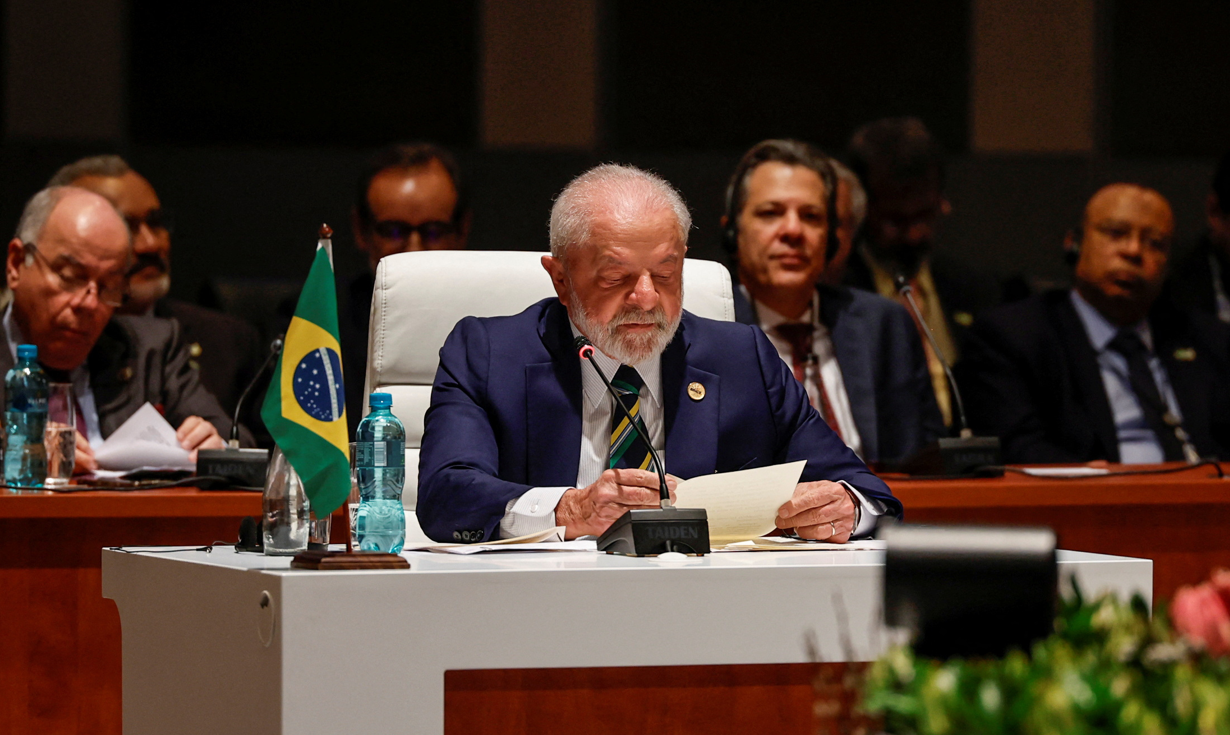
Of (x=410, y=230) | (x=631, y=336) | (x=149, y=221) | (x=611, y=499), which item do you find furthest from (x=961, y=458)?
(x=149, y=221)

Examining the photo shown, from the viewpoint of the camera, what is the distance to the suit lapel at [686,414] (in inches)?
89.4

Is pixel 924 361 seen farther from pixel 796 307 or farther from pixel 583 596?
pixel 583 596

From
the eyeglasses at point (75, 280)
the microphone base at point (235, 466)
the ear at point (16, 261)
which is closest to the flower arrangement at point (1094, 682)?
the microphone base at point (235, 466)

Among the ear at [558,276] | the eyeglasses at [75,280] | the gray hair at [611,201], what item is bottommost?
the ear at [558,276]

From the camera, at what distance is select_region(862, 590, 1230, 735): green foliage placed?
27.6 inches

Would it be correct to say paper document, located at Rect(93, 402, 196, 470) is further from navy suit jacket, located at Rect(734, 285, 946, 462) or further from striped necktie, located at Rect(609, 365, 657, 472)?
navy suit jacket, located at Rect(734, 285, 946, 462)

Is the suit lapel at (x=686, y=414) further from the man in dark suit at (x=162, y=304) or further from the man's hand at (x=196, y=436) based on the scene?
the man in dark suit at (x=162, y=304)

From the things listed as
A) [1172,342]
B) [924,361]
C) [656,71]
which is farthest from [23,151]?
[1172,342]

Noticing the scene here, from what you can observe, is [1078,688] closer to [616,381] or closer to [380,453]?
[380,453]

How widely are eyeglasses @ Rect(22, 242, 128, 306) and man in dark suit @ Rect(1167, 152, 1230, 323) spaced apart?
3137 millimetres

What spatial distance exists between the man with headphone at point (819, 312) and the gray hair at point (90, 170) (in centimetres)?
166

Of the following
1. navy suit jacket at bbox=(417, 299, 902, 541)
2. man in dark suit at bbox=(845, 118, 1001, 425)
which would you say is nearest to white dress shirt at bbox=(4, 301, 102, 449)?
navy suit jacket at bbox=(417, 299, 902, 541)

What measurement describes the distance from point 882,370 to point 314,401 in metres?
2.15

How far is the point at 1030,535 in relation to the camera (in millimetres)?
931
